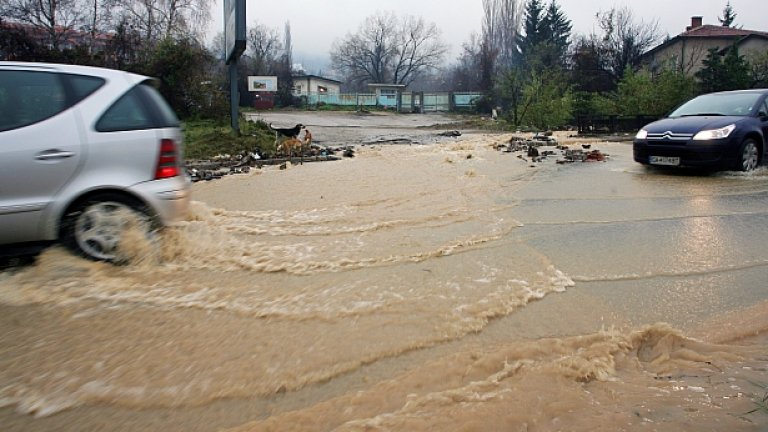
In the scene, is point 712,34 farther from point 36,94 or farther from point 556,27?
point 36,94

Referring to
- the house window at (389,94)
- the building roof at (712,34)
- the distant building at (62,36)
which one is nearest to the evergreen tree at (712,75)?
the building roof at (712,34)

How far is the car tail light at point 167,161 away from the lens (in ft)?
14.9

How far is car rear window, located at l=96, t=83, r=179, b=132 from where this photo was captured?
4.37m

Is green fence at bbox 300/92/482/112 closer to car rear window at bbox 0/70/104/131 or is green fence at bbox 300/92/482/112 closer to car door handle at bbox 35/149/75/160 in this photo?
car rear window at bbox 0/70/104/131

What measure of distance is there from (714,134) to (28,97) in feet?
31.9

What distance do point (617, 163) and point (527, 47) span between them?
168 ft

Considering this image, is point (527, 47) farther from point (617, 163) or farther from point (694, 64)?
point (617, 163)

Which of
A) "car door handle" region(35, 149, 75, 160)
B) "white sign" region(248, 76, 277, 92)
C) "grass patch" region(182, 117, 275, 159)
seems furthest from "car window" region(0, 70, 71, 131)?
"white sign" region(248, 76, 277, 92)

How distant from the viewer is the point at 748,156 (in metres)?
9.61

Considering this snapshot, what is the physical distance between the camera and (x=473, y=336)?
3.32 metres

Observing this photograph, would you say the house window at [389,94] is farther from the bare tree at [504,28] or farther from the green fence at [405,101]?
the bare tree at [504,28]

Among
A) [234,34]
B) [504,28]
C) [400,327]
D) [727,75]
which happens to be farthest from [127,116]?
[504,28]

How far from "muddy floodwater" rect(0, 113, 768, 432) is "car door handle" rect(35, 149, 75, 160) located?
722mm

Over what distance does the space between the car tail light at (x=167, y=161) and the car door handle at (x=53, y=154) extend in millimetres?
643
